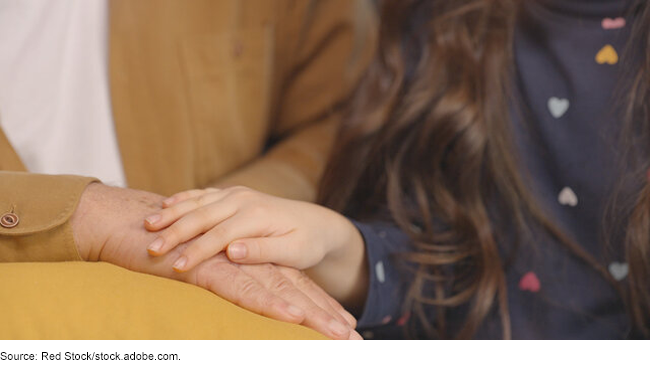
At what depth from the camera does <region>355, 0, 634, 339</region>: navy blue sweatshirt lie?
95cm

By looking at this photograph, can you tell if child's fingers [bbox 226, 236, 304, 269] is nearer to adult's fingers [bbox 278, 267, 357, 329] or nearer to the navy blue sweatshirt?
adult's fingers [bbox 278, 267, 357, 329]

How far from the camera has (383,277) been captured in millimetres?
958

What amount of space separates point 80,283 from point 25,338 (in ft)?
0.23

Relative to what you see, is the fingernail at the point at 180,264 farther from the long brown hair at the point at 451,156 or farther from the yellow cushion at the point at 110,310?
the long brown hair at the point at 451,156

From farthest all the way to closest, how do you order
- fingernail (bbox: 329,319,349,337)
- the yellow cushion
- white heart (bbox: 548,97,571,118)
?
white heart (bbox: 548,97,571,118)
fingernail (bbox: 329,319,349,337)
the yellow cushion

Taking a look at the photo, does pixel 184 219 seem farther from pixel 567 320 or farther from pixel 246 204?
pixel 567 320

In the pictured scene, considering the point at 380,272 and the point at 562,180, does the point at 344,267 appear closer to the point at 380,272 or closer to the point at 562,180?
the point at 380,272

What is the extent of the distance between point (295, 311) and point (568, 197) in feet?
1.62

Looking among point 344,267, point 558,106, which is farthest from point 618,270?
point 344,267

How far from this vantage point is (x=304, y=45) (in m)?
1.33

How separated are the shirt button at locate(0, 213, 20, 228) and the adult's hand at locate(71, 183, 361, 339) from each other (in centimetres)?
6

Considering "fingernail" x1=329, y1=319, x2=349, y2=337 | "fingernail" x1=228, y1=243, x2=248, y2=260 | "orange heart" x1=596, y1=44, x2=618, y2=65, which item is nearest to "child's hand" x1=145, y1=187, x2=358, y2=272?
"fingernail" x1=228, y1=243, x2=248, y2=260

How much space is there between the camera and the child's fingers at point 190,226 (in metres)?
0.71
